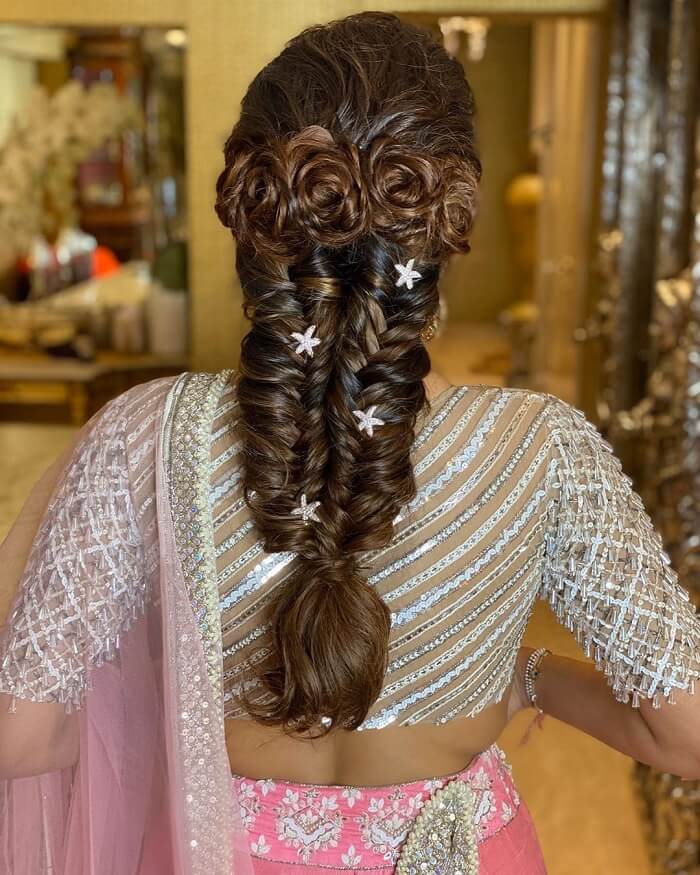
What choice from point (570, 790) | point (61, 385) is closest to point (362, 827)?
point (570, 790)

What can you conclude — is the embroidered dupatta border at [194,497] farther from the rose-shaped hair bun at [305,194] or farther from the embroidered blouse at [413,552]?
the rose-shaped hair bun at [305,194]

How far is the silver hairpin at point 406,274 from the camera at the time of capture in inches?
34.1

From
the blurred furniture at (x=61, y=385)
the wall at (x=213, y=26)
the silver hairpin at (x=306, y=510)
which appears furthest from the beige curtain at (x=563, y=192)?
the silver hairpin at (x=306, y=510)

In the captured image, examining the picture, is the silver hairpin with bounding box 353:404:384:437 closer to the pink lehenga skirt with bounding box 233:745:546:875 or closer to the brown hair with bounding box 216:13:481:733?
the brown hair with bounding box 216:13:481:733

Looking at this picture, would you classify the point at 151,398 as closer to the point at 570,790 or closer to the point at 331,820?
the point at 331,820

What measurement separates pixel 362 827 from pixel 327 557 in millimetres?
272

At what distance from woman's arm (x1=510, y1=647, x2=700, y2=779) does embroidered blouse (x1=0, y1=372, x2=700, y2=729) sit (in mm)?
28

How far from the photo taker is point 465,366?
7.71 m

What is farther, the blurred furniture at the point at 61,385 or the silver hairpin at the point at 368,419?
the blurred furniture at the point at 61,385

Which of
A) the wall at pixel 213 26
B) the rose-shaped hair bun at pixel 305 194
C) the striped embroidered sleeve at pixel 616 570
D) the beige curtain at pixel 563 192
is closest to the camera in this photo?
the rose-shaped hair bun at pixel 305 194

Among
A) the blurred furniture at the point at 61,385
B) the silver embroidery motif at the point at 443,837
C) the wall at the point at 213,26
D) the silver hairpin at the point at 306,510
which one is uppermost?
the wall at the point at 213,26

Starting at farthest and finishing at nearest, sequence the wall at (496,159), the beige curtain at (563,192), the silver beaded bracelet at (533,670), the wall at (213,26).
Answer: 1. the wall at (496,159)
2. the beige curtain at (563,192)
3. the wall at (213,26)
4. the silver beaded bracelet at (533,670)

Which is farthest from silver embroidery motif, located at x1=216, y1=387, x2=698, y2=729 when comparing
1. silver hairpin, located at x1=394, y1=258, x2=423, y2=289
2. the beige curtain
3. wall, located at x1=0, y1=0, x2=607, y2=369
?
the beige curtain

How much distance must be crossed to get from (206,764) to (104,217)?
3.67 metres
